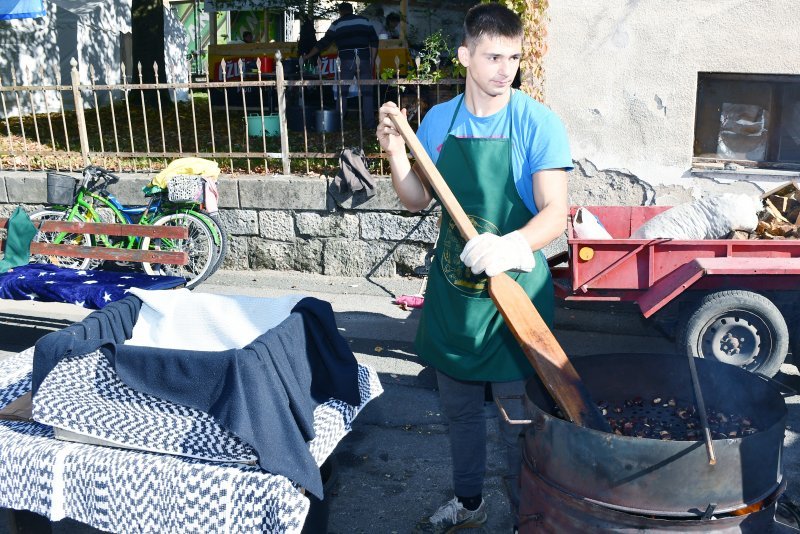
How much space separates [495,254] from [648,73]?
191 inches

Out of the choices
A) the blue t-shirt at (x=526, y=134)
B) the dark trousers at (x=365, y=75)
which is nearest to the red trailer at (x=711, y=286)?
the blue t-shirt at (x=526, y=134)

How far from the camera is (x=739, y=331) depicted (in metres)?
5.07

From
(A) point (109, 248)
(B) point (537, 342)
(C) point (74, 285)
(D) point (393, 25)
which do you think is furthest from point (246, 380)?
(D) point (393, 25)

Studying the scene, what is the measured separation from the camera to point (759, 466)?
95.7 inches

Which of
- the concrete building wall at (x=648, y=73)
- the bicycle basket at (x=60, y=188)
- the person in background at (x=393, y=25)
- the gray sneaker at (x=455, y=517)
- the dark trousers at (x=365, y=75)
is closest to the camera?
the gray sneaker at (x=455, y=517)

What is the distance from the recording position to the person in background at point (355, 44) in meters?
10.9

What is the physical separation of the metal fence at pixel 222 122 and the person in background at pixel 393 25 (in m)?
1.58

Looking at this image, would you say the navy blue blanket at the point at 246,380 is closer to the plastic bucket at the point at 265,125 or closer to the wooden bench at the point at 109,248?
the wooden bench at the point at 109,248

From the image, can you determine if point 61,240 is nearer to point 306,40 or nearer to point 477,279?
point 477,279

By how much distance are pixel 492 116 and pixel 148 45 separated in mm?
12753

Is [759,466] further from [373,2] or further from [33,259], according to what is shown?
[373,2]

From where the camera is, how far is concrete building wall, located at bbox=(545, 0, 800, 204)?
22.0 feet

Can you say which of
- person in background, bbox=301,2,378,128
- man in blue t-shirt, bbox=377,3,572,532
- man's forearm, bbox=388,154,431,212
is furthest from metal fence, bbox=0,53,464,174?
man in blue t-shirt, bbox=377,3,572,532

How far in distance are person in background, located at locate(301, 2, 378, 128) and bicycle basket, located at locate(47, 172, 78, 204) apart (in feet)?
13.7
